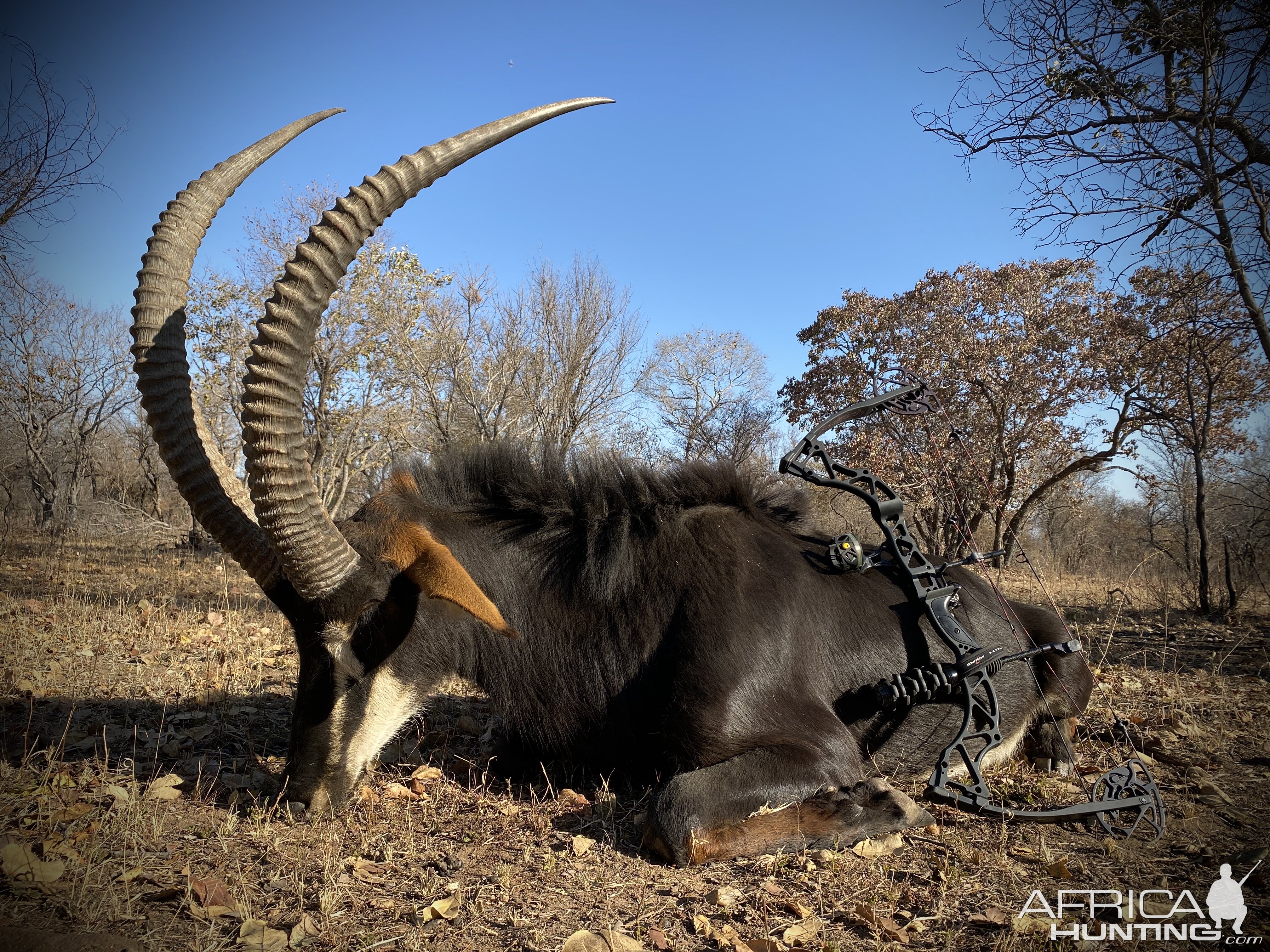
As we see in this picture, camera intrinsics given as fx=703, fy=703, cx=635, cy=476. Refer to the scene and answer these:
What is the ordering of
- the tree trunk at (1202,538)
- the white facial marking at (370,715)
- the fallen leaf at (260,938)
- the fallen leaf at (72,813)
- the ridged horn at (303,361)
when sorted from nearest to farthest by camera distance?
1. the fallen leaf at (260,938)
2. the ridged horn at (303,361)
3. the fallen leaf at (72,813)
4. the white facial marking at (370,715)
5. the tree trunk at (1202,538)

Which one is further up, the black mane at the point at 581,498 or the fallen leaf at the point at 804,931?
the black mane at the point at 581,498

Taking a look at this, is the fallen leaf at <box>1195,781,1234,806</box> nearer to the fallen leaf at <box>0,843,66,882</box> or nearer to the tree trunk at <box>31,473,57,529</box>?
the fallen leaf at <box>0,843,66,882</box>

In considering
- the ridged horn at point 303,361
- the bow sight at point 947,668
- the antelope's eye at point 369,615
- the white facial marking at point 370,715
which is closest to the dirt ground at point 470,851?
the bow sight at point 947,668

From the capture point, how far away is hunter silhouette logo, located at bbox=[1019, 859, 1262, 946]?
2.57 meters

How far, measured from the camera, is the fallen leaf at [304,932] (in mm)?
2498

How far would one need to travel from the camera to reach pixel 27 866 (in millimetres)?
2777

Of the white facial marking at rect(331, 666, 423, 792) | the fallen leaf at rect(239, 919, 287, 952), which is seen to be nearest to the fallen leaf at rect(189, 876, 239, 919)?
the fallen leaf at rect(239, 919, 287, 952)

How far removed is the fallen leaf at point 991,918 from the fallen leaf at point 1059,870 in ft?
1.35

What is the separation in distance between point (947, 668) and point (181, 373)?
4.26m

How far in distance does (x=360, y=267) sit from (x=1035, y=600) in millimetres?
17857

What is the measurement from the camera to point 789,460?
389cm

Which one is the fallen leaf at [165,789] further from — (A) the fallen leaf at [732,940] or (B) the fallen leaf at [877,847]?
(B) the fallen leaf at [877,847]

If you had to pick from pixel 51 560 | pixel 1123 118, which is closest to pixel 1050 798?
pixel 1123 118

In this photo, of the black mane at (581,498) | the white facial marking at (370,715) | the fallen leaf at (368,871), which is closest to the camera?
the fallen leaf at (368,871)
